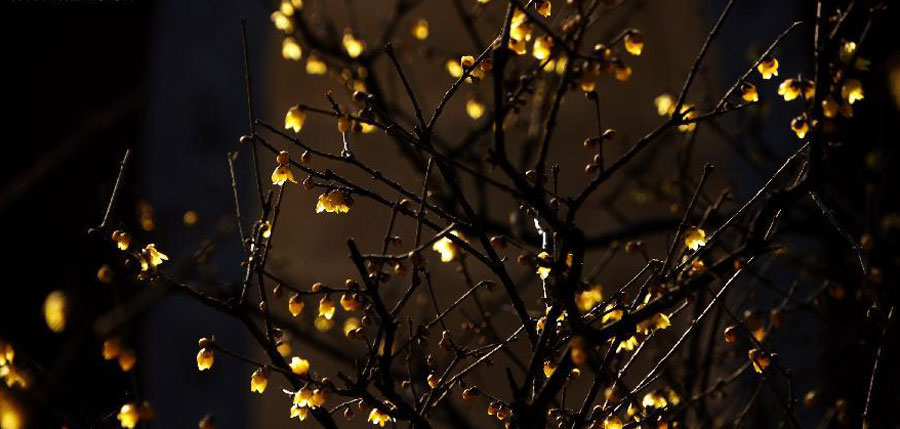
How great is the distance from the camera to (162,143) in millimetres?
5609

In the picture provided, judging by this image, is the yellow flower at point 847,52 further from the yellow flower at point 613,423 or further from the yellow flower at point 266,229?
the yellow flower at point 266,229

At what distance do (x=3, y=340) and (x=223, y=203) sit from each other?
3487 millimetres

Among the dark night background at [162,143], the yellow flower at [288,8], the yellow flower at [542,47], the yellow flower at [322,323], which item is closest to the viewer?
the yellow flower at [542,47]

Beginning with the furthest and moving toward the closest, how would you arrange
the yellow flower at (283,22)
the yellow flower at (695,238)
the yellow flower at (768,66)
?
the yellow flower at (283,22) → the yellow flower at (768,66) → the yellow flower at (695,238)

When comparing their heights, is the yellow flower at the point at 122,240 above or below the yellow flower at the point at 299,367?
above

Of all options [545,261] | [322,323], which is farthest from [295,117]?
[322,323]

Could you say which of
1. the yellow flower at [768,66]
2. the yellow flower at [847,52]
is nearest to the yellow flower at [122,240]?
the yellow flower at [768,66]

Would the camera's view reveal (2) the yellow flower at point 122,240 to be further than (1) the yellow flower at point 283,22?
No

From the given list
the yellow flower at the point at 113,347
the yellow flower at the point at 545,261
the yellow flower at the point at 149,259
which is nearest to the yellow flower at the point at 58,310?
the yellow flower at the point at 113,347

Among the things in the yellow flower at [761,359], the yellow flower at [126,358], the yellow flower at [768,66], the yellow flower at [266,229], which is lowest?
the yellow flower at [761,359]

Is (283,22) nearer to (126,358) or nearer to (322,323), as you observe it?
(322,323)

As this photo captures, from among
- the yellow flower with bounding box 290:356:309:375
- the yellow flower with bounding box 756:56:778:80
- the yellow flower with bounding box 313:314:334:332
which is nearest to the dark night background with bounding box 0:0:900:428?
the yellow flower with bounding box 313:314:334:332

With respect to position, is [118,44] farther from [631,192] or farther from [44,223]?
[631,192]

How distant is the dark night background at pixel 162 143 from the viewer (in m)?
4.97
